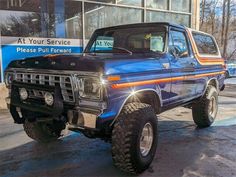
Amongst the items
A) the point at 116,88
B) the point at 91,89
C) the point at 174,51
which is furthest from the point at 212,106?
the point at 91,89

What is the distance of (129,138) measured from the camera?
13.7 ft

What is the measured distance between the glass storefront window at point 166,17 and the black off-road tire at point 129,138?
28.4 ft

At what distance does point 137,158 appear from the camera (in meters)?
4.29

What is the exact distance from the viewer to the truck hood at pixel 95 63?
4.04m

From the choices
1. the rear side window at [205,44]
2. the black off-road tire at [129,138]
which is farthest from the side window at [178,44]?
the black off-road tire at [129,138]

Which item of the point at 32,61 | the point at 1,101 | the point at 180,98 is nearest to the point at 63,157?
the point at 32,61

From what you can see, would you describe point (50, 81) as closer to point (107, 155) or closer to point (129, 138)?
point (129, 138)

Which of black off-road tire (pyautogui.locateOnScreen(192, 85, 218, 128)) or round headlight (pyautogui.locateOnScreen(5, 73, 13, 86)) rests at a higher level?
round headlight (pyautogui.locateOnScreen(5, 73, 13, 86))

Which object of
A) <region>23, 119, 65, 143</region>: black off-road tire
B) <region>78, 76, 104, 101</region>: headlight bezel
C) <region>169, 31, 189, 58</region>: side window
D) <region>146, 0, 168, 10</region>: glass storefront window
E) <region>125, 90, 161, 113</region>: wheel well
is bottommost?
<region>23, 119, 65, 143</region>: black off-road tire

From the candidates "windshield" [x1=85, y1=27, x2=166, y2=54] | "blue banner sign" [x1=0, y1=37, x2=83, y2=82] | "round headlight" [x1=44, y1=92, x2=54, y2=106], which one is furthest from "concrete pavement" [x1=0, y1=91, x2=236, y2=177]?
"blue banner sign" [x1=0, y1=37, x2=83, y2=82]

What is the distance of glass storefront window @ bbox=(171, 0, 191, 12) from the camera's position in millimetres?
13362

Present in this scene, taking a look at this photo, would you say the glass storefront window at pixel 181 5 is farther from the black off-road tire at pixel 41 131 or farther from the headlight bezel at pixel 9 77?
the headlight bezel at pixel 9 77

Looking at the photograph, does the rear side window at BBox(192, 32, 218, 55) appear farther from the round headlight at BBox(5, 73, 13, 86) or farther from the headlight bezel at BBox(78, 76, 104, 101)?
the round headlight at BBox(5, 73, 13, 86)

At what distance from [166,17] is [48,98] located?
31.4 ft
